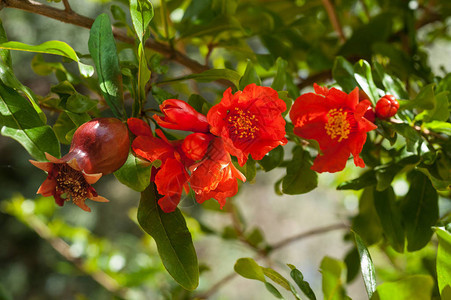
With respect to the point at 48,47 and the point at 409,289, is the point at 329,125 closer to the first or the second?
the point at 409,289

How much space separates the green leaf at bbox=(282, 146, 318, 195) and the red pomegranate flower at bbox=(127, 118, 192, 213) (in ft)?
0.48

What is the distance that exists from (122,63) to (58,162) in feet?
0.56

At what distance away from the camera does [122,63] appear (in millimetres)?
464

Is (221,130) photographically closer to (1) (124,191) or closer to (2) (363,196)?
(2) (363,196)

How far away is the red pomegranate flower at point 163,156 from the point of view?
37 cm

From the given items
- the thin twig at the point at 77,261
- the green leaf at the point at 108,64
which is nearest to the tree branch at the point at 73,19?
the green leaf at the point at 108,64

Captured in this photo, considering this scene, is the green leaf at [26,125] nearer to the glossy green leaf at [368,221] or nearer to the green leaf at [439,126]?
the green leaf at [439,126]

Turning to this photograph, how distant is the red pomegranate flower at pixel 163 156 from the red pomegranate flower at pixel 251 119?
4 centimetres

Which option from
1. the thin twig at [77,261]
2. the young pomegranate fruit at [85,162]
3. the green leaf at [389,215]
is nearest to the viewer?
the young pomegranate fruit at [85,162]

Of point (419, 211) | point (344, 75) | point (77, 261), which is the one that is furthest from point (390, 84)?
point (77, 261)

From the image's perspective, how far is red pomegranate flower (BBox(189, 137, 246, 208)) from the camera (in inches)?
14.1

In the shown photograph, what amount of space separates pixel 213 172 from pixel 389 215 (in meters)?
0.32

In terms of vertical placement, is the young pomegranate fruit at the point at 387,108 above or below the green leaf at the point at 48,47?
below

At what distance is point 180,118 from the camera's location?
37 centimetres
